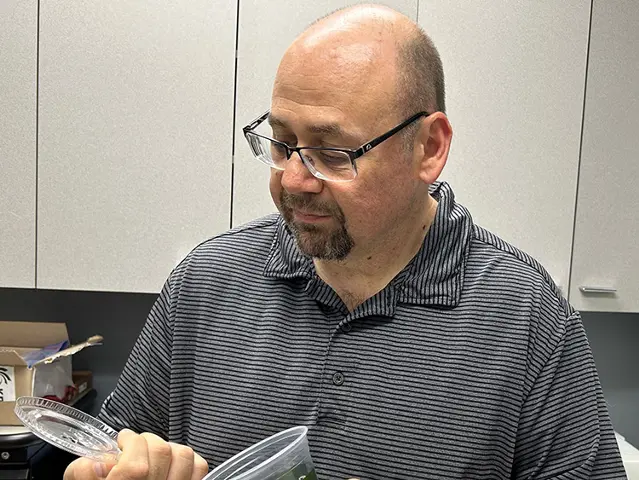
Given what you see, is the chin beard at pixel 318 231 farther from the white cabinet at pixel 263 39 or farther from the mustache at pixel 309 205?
the white cabinet at pixel 263 39

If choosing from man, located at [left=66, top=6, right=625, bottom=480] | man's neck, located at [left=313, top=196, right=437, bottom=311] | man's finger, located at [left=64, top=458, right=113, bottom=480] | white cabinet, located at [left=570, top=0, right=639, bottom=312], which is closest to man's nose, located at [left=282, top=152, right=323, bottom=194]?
man, located at [left=66, top=6, right=625, bottom=480]

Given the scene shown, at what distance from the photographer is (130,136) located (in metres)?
1.97

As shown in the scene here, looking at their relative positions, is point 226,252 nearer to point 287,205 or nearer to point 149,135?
point 287,205

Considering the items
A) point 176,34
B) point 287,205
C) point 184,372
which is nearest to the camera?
point 287,205

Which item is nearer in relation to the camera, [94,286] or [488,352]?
[488,352]

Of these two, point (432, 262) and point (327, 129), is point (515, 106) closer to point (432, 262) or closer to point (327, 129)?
point (432, 262)

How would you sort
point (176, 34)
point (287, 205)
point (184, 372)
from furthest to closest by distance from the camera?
point (176, 34), point (184, 372), point (287, 205)

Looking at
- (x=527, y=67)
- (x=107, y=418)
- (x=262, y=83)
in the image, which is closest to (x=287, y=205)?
(x=107, y=418)

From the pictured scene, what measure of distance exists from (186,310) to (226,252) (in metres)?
0.11

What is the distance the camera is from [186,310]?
3.81ft

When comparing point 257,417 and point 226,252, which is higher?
point 226,252

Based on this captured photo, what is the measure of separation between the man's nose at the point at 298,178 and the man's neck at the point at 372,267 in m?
0.15

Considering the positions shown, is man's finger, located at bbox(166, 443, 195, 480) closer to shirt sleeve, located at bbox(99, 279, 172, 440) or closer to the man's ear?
shirt sleeve, located at bbox(99, 279, 172, 440)

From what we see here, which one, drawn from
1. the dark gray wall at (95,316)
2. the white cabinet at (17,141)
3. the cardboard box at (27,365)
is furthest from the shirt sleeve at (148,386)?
the dark gray wall at (95,316)
